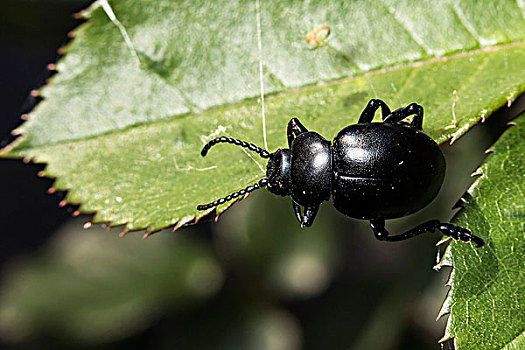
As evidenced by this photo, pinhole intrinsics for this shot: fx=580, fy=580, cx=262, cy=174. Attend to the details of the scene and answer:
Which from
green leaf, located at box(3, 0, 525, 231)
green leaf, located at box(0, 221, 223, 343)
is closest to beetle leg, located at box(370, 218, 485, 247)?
green leaf, located at box(3, 0, 525, 231)

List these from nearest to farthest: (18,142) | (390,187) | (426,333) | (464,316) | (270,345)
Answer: (464,316), (390,187), (18,142), (426,333), (270,345)

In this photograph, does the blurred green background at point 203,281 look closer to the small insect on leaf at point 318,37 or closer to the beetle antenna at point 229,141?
the beetle antenna at point 229,141

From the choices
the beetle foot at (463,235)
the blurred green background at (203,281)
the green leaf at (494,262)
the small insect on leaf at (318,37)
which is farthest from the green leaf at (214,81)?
the blurred green background at (203,281)

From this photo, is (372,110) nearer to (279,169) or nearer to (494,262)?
(279,169)

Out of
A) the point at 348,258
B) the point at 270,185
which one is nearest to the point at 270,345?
the point at 348,258

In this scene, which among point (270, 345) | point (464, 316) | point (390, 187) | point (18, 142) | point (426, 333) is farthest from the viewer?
point (270, 345)

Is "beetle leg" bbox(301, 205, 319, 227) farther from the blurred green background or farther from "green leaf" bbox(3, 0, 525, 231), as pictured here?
the blurred green background

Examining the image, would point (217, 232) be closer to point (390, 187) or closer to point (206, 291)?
point (206, 291)
